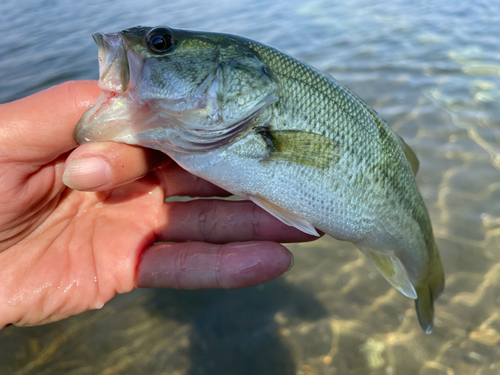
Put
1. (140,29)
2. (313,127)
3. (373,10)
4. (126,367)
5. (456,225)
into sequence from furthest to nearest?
1. (373,10)
2. (456,225)
3. (126,367)
4. (313,127)
5. (140,29)

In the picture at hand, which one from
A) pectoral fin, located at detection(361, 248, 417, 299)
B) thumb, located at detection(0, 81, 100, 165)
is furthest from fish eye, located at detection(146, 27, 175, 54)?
pectoral fin, located at detection(361, 248, 417, 299)

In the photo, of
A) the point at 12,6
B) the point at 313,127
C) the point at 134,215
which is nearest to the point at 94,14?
the point at 12,6

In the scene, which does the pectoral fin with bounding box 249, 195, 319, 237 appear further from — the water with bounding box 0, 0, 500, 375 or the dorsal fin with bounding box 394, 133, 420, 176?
the water with bounding box 0, 0, 500, 375

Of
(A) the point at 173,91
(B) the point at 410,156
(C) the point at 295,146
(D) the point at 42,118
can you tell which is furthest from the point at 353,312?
(D) the point at 42,118

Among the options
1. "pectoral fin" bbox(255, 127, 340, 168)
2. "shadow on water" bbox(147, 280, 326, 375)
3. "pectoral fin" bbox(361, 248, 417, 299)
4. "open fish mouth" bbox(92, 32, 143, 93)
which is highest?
"open fish mouth" bbox(92, 32, 143, 93)

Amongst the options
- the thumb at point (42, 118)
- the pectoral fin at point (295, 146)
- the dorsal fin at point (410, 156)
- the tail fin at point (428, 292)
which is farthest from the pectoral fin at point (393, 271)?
the thumb at point (42, 118)

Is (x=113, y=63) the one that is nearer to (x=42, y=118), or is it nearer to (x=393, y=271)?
(x=42, y=118)

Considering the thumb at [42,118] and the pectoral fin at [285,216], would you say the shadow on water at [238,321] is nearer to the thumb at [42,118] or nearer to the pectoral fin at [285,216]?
the pectoral fin at [285,216]

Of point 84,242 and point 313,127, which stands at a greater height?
point 313,127

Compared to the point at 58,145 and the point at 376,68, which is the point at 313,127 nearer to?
the point at 58,145
